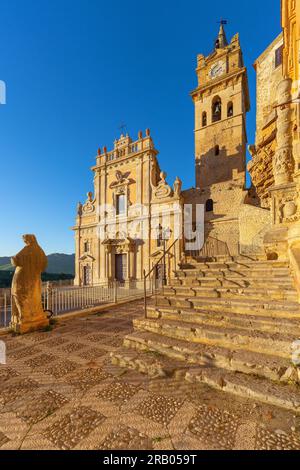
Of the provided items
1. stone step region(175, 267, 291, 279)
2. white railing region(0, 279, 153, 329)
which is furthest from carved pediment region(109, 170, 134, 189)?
stone step region(175, 267, 291, 279)

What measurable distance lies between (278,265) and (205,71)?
92.2 feet

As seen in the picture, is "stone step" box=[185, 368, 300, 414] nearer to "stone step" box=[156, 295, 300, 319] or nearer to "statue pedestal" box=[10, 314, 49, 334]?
"stone step" box=[156, 295, 300, 319]

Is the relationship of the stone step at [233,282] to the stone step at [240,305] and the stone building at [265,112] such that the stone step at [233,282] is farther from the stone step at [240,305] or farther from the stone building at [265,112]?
the stone building at [265,112]

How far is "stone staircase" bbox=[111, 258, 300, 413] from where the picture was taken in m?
2.47

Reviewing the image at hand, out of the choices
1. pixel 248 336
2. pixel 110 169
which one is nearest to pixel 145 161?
pixel 110 169

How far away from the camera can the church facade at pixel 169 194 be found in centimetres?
1759

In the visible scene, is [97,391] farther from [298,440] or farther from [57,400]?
[298,440]

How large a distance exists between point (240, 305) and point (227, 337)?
91 centimetres

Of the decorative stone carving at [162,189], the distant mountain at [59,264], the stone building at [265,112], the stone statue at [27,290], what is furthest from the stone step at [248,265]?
the distant mountain at [59,264]

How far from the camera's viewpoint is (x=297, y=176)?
5.25m

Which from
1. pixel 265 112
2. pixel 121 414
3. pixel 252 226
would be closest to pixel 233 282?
pixel 121 414

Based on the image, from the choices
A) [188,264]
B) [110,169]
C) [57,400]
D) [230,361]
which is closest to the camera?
[57,400]

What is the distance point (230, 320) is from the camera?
138 inches

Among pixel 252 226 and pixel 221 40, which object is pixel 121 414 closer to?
pixel 252 226
